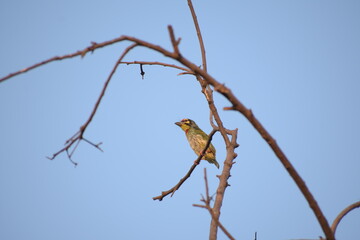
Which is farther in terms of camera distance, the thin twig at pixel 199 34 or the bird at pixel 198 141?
the bird at pixel 198 141

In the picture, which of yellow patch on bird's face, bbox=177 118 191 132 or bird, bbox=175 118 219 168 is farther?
yellow patch on bird's face, bbox=177 118 191 132

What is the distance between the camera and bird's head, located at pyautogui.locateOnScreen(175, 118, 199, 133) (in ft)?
32.9

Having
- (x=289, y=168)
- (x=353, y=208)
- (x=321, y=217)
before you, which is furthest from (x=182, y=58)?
(x=353, y=208)

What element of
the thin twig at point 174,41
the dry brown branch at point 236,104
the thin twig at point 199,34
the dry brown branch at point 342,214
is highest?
the thin twig at point 199,34

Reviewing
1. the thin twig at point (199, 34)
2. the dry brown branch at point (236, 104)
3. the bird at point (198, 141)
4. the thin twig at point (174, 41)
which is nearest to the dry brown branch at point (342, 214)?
the dry brown branch at point (236, 104)

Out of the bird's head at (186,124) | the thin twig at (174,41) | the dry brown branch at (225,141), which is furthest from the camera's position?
the bird's head at (186,124)

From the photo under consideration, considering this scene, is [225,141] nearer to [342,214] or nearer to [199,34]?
[199,34]

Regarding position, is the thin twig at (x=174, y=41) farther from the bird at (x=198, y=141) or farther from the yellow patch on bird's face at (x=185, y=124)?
the yellow patch on bird's face at (x=185, y=124)

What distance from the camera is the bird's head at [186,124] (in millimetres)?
10039

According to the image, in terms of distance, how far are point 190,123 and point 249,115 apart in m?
8.55

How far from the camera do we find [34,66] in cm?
148

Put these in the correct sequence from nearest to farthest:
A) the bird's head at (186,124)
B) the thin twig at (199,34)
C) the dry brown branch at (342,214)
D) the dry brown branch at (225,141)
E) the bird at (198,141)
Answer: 1. the dry brown branch at (342,214)
2. the dry brown branch at (225,141)
3. the thin twig at (199,34)
4. the bird at (198,141)
5. the bird's head at (186,124)

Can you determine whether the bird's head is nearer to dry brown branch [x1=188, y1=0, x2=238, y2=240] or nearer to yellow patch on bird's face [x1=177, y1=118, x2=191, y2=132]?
yellow patch on bird's face [x1=177, y1=118, x2=191, y2=132]

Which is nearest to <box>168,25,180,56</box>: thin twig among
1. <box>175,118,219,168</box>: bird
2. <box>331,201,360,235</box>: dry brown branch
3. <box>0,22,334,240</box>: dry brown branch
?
<box>0,22,334,240</box>: dry brown branch
